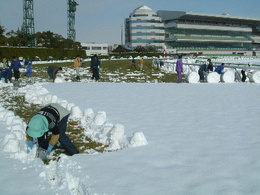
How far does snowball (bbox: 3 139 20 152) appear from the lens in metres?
5.22

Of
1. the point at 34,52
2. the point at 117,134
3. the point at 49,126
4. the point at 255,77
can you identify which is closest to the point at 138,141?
the point at 117,134

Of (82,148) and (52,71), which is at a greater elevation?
(52,71)

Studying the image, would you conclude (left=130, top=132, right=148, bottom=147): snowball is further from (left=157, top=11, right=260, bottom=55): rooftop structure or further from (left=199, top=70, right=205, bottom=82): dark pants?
(left=157, top=11, right=260, bottom=55): rooftop structure

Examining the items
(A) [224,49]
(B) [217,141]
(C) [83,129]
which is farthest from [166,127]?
(A) [224,49]

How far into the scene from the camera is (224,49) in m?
104

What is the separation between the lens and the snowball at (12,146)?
5.22m

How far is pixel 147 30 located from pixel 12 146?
106891 millimetres

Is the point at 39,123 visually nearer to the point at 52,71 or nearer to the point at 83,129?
the point at 83,129

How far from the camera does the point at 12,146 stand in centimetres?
524

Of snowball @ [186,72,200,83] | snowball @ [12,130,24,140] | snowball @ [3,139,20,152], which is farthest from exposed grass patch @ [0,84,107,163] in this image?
snowball @ [186,72,200,83]

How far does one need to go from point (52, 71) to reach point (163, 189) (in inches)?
557

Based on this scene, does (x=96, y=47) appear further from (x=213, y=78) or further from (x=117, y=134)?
(x=117, y=134)

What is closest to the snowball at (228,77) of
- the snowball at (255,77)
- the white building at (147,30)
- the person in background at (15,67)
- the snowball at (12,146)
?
the snowball at (255,77)

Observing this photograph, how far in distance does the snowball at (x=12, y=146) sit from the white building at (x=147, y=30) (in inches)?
4102
